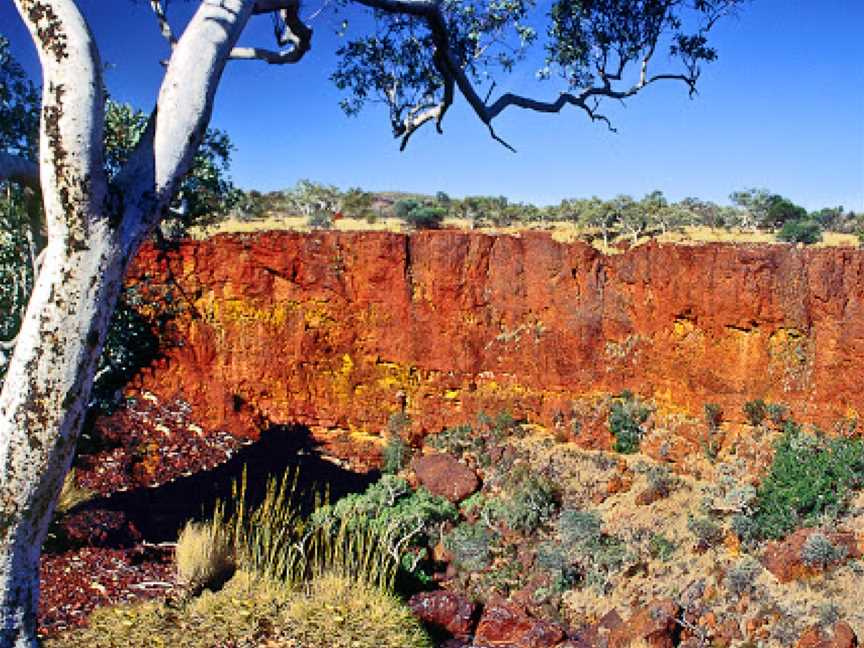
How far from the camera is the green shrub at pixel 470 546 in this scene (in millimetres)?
10414

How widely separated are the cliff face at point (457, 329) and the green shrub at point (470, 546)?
3.01 metres

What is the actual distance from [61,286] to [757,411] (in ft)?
36.4

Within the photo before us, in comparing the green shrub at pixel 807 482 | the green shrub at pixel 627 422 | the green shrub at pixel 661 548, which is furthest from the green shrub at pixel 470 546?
the green shrub at pixel 807 482

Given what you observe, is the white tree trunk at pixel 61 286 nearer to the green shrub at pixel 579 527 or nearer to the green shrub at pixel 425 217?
the green shrub at pixel 579 527

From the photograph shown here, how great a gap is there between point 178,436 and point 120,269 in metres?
10.3

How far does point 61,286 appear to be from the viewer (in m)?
2.43

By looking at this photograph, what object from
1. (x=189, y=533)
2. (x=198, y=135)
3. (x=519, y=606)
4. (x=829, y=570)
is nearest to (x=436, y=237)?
(x=519, y=606)

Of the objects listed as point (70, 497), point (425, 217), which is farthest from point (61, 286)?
point (425, 217)

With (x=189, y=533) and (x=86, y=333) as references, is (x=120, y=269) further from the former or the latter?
(x=189, y=533)

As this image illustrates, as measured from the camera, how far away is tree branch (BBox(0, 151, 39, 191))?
2.95m

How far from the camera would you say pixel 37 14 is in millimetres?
2502

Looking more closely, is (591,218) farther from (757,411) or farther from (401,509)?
(401,509)

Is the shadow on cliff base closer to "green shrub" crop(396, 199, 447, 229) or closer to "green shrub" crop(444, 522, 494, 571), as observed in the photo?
"green shrub" crop(444, 522, 494, 571)

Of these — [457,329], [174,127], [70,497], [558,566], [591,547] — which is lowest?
[558,566]
